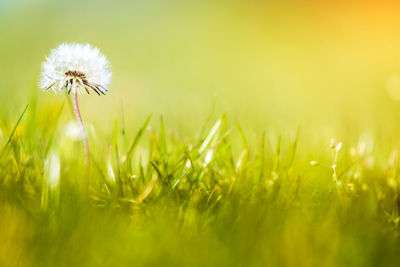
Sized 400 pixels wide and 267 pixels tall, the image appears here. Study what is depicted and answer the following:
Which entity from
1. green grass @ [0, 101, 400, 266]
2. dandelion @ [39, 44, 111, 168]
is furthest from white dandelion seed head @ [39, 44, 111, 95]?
green grass @ [0, 101, 400, 266]

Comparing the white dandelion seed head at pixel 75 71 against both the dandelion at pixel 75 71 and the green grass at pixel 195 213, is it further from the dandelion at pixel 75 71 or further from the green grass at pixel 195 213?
the green grass at pixel 195 213

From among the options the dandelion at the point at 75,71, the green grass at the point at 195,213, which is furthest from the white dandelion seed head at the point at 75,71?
the green grass at the point at 195,213

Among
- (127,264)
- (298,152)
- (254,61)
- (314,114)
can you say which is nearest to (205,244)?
(127,264)

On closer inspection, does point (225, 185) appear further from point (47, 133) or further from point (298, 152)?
point (47, 133)

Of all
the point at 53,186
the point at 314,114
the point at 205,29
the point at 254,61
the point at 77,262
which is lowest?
the point at 77,262

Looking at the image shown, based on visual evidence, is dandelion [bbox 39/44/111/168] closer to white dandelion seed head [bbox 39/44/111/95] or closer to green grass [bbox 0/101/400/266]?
white dandelion seed head [bbox 39/44/111/95]
